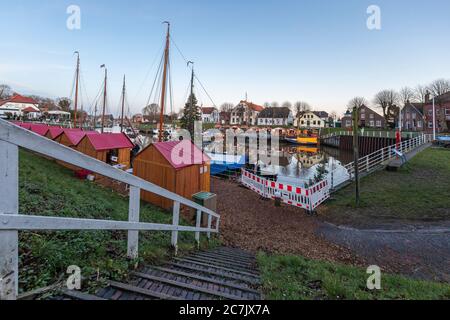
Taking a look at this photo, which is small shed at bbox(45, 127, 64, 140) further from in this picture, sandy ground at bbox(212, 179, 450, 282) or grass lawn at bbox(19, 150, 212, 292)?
grass lawn at bbox(19, 150, 212, 292)

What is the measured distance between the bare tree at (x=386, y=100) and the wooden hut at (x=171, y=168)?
8083 cm

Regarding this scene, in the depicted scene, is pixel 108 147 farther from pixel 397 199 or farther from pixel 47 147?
pixel 397 199

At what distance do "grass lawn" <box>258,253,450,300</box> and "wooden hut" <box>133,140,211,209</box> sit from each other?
672 cm

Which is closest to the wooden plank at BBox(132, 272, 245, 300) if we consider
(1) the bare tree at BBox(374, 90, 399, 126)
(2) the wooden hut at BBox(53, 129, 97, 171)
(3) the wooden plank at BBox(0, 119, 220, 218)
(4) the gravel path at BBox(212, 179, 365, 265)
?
(3) the wooden plank at BBox(0, 119, 220, 218)

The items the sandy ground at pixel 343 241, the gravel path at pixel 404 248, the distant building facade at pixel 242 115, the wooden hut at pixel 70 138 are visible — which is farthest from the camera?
the distant building facade at pixel 242 115

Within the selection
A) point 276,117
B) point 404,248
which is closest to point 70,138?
point 404,248

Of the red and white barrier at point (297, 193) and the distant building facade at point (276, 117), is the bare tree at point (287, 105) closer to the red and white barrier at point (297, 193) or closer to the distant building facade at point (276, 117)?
the distant building facade at point (276, 117)

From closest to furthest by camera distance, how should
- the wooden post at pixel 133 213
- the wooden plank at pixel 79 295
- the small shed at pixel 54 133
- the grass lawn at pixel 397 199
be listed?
the wooden plank at pixel 79 295 → the wooden post at pixel 133 213 → the grass lawn at pixel 397 199 → the small shed at pixel 54 133

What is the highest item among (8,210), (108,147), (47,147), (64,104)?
(64,104)

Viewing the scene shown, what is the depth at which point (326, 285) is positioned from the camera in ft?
11.0

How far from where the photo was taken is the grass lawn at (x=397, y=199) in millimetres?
9852

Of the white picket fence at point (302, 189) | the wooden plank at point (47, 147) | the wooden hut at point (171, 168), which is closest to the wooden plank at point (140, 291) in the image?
the wooden plank at point (47, 147)

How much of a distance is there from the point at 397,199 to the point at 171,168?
10858 millimetres
